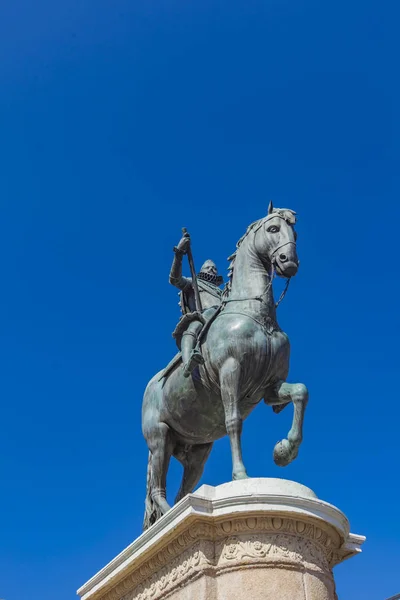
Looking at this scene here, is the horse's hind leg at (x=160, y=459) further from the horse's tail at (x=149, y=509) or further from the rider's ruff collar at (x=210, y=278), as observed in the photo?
the rider's ruff collar at (x=210, y=278)

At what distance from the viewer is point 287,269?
29.2ft

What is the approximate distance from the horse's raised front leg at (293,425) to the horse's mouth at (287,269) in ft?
4.16

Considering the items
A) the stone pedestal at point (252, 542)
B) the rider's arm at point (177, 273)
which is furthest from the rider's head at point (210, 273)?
the stone pedestal at point (252, 542)

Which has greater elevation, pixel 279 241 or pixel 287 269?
pixel 279 241

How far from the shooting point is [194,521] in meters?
7.07

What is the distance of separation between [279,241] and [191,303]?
6.59 feet

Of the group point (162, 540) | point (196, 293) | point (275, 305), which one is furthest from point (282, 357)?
point (162, 540)

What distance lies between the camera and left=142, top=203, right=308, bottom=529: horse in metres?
8.49

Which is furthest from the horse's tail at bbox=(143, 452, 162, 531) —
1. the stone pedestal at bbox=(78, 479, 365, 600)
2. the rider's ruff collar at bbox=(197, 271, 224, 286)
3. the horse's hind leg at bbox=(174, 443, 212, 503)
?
the rider's ruff collar at bbox=(197, 271, 224, 286)

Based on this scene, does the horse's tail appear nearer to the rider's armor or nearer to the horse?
the horse

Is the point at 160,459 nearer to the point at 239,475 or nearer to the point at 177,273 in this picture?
the point at 239,475

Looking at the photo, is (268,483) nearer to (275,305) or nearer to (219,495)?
(219,495)

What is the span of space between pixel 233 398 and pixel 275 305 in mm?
1402

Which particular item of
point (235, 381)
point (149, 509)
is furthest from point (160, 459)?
point (235, 381)
